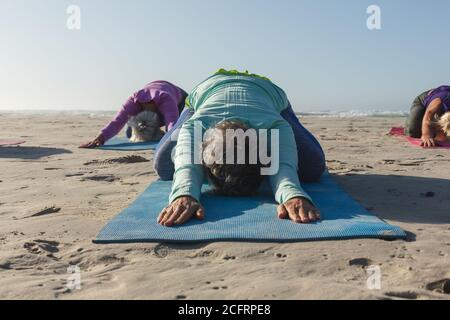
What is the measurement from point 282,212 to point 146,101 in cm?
425

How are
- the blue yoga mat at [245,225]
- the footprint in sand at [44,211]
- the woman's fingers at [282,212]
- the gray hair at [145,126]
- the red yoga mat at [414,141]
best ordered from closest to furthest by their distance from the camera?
the blue yoga mat at [245,225] → the woman's fingers at [282,212] → the footprint in sand at [44,211] → the red yoga mat at [414,141] → the gray hair at [145,126]

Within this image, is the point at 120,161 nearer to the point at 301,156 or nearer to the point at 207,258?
the point at 301,156

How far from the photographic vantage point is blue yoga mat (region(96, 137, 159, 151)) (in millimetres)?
5965

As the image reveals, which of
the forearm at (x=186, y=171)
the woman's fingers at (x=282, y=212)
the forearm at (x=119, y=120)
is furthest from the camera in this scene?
the forearm at (x=119, y=120)

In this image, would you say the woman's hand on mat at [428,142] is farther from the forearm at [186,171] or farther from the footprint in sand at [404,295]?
the footprint in sand at [404,295]

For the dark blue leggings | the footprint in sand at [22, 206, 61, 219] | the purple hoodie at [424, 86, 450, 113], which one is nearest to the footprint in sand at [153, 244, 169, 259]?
the footprint in sand at [22, 206, 61, 219]

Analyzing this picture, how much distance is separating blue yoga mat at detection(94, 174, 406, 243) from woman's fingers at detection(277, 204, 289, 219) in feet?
0.11

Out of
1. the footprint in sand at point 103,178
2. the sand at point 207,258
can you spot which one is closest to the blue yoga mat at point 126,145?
the footprint in sand at point 103,178

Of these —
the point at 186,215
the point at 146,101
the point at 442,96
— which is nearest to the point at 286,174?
the point at 186,215

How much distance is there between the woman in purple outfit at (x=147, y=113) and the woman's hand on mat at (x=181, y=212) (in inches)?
148

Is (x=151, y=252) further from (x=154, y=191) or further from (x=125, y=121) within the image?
(x=125, y=121)

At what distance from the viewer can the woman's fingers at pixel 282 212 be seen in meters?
2.58

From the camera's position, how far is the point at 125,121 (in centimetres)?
652

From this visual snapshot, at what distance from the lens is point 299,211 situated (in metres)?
2.57
